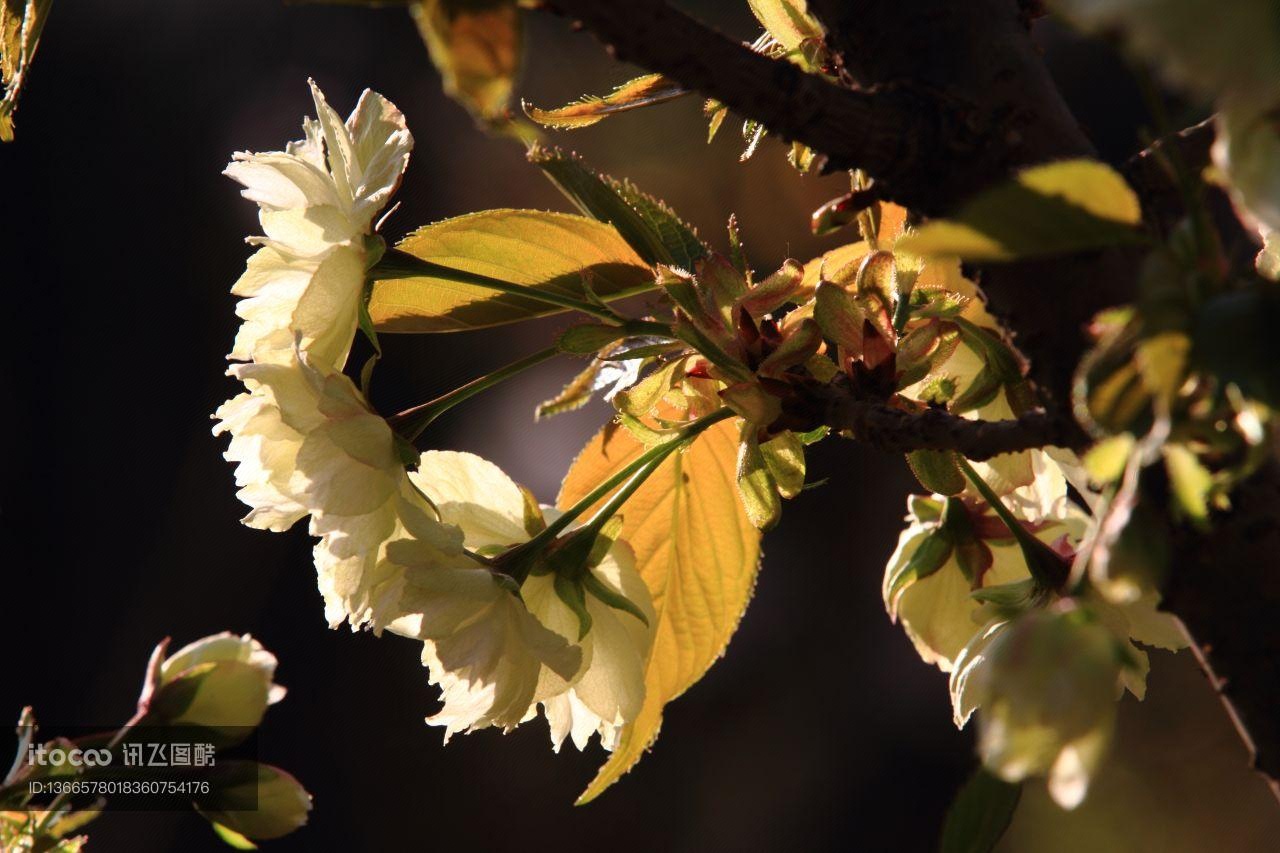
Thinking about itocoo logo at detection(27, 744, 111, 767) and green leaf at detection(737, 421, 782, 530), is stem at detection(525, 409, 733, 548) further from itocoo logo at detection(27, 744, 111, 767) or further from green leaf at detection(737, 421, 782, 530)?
itocoo logo at detection(27, 744, 111, 767)

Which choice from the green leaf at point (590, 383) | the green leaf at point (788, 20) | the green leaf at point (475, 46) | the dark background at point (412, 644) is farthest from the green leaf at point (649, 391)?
the dark background at point (412, 644)

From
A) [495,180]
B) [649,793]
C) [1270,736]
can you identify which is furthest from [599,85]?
[1270,736]

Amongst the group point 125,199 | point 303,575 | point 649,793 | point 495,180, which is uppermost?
point 125,199

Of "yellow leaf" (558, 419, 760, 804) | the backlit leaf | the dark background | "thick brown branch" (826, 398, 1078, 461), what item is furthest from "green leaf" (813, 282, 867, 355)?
the dark background

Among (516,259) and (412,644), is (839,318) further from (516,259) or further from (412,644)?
(412,644)

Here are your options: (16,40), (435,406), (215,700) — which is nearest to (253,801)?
(215,700)

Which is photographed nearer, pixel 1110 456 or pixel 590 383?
pixel 1110 456

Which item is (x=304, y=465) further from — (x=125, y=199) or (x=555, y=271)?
(x=125, y=199)
